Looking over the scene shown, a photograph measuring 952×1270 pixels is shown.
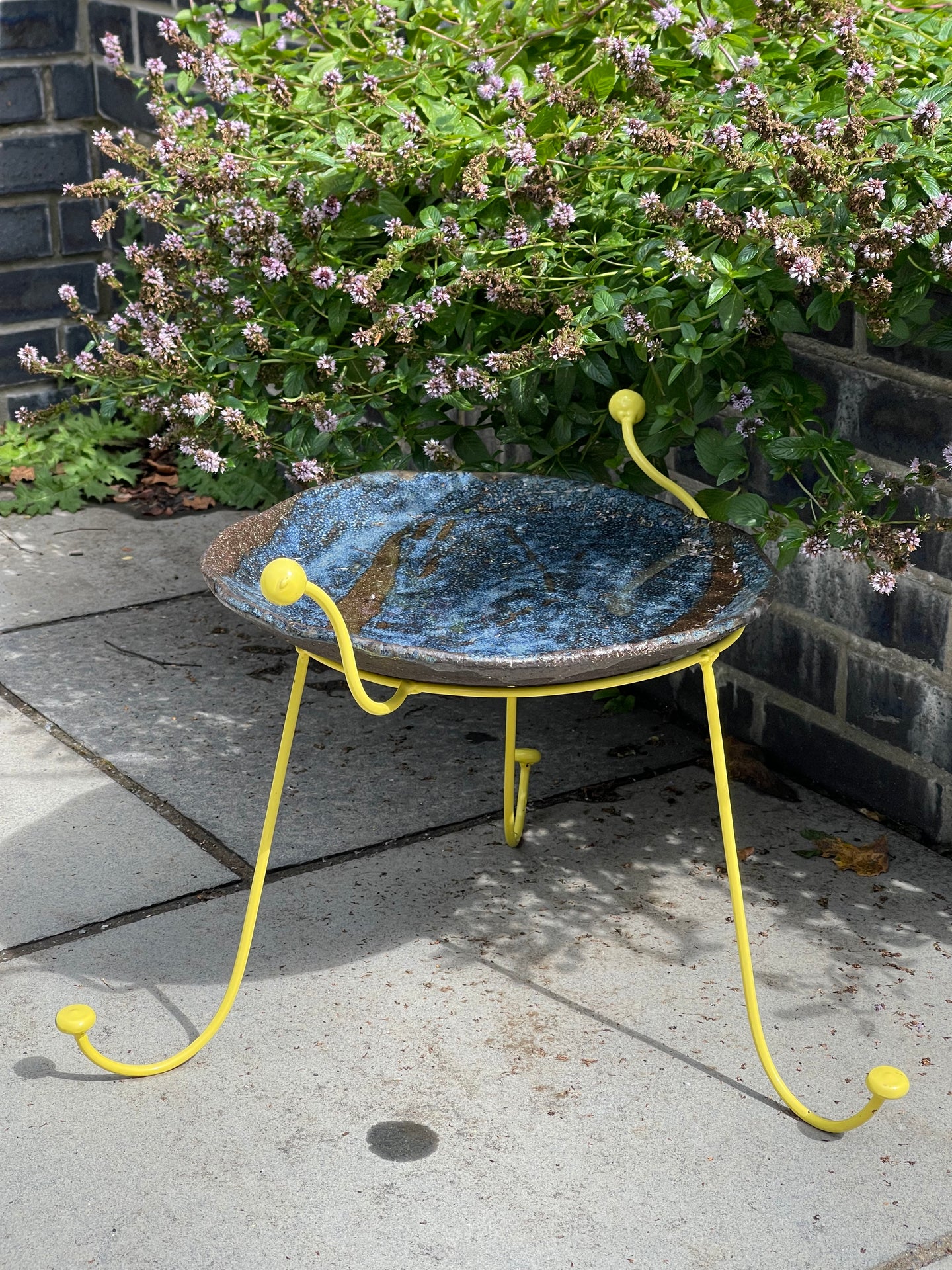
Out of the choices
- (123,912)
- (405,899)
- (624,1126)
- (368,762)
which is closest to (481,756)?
(368,762)

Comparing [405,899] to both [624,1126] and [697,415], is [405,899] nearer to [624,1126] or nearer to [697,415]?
[624,1126]

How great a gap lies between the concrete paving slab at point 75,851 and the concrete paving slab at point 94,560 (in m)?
0.86

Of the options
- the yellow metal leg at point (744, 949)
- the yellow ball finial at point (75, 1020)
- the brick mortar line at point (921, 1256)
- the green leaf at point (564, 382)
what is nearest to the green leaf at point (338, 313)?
the green leaf at point (564, 382)

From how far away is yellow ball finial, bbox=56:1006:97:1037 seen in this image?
2.16 m

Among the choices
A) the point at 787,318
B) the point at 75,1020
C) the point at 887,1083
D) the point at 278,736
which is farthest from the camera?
the point at 278,736

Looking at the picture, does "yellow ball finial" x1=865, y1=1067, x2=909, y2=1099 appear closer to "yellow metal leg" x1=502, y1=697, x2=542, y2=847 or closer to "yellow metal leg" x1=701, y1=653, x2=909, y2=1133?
"yellow metal leg" x1=701, y1=653, x2=909, y2=1133

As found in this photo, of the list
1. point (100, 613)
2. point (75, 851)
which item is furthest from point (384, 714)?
point (100, 613)

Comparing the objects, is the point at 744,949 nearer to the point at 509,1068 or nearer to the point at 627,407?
the point at 509,1068

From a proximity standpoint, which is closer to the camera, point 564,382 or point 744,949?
point 744,949

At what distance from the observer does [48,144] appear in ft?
16.3

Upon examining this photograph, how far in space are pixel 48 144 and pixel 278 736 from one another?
2.66 metres

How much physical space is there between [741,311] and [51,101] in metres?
3.38

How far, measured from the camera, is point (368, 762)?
326cm

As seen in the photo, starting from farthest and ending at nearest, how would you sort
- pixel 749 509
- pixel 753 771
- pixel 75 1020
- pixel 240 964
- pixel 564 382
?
pixel 753 771, pixel 564 382, pixel 749 509, pixel 240 964, pixel 75 1020
